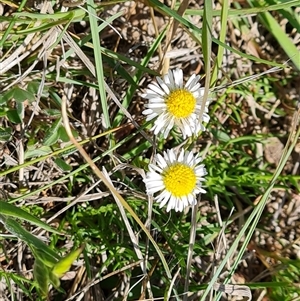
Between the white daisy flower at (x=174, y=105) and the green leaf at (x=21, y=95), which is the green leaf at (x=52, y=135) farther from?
the white daisy flower at (x=174, y=105)

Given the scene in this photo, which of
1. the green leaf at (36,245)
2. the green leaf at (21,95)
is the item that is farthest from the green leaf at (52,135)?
the green leaf at (36,245)

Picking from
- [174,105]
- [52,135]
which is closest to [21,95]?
[52,135]

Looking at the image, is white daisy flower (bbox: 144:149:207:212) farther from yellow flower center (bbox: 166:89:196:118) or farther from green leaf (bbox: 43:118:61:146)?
green leaf (bbox: 43:118:61:146)

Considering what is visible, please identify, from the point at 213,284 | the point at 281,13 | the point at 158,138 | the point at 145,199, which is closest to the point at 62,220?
the point at 145,199

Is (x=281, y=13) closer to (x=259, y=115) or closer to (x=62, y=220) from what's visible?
(x=259, y=115)

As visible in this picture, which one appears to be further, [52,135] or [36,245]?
[52,135]

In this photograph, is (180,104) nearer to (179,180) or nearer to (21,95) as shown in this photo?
(179,180)
